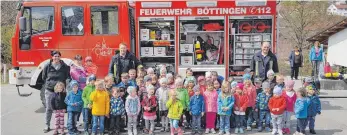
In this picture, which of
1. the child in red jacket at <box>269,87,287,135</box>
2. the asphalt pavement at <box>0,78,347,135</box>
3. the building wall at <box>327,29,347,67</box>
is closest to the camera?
the child in red jacket at <box>269,87,287,135</box>

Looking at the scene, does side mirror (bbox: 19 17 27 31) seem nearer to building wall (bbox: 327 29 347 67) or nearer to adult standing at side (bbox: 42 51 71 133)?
adult standing at side (bbox: 42 51 71 133)

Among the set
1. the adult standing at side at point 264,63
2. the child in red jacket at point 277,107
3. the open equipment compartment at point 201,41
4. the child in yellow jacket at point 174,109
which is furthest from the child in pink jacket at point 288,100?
the open equipment compartment at point 201,41

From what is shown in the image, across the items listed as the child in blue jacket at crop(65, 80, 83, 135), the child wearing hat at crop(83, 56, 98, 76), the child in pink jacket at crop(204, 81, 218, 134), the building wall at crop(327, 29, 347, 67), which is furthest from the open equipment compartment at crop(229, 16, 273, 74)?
the building wall at crop(327, 29, 347, 67)

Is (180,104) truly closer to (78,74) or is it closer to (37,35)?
(78,74)

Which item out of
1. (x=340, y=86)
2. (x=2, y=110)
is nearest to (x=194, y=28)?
(x=2, y=110)

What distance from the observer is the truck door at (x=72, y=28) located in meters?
10.6

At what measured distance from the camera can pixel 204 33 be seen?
10.8 metres

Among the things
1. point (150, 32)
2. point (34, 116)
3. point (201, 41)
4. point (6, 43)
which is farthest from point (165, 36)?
point (6, 43)

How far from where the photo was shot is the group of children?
8.38 m

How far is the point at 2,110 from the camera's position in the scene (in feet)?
37.5

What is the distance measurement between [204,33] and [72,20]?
321 cm

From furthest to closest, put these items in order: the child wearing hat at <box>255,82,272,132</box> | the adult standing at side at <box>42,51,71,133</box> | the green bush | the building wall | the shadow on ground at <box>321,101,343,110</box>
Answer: the green bush → the building wall → the shadow on ground at <box>321,101,343,110</box> → the adult standing at side at <box>42,51,71,133</box> → the child wearing hat at <box>255,82,272,132</box>

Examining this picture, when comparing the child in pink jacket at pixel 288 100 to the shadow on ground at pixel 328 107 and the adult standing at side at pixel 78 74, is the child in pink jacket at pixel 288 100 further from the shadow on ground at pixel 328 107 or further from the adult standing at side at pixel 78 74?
the adult standing at side at pixel 78 74

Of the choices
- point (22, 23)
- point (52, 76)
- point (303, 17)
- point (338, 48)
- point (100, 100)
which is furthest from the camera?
point (303, 17)
